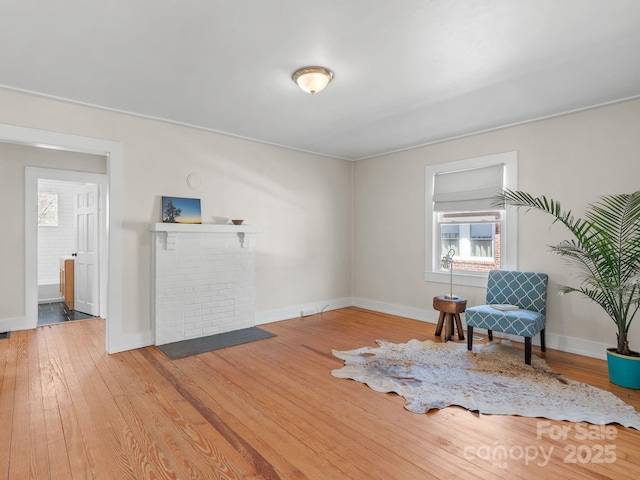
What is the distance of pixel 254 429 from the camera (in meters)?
2.31

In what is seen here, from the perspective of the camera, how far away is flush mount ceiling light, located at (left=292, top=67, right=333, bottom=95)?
283 cm

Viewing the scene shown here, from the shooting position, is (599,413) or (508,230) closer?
(599,413)

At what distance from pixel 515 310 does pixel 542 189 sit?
147 cm

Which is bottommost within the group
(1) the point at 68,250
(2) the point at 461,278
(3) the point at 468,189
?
(2) the point at 461,278

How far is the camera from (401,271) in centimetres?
551

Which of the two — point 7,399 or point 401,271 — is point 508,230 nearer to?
point 401,271

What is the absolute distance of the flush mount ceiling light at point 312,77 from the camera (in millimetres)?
2828

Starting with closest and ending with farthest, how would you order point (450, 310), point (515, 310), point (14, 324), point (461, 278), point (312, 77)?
1. point (312, 77)
2. point (515, 310)
3. point (450, 310)
4. point (14, 324)
5. point (461, 278)

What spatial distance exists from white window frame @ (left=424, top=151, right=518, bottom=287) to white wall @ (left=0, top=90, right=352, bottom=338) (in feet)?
5.21

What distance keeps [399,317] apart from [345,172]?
2.66m

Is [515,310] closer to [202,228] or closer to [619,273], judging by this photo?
[619,273]

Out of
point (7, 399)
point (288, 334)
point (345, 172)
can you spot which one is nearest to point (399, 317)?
point (288, 334)

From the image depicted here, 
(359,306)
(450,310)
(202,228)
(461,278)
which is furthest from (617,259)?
(202,228)

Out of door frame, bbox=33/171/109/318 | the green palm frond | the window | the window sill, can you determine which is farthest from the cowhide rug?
the window
